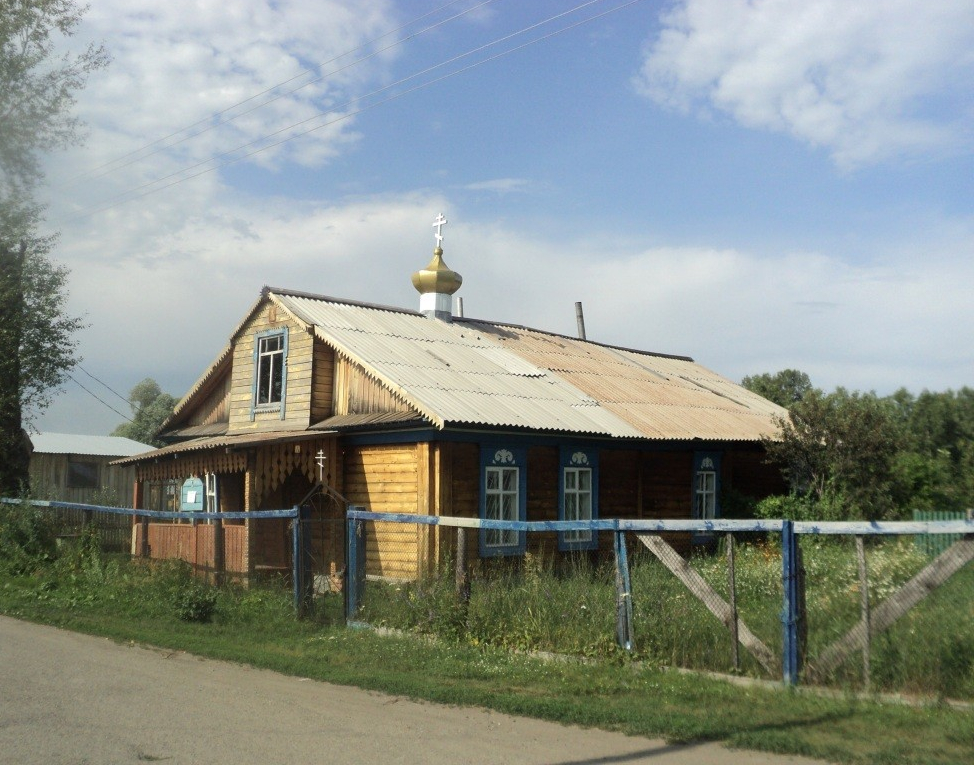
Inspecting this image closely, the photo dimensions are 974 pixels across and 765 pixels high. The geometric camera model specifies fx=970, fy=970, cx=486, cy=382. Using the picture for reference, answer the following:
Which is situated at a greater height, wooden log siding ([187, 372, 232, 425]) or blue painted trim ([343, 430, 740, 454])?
wooden log siding ([187, 372, 232, 425])

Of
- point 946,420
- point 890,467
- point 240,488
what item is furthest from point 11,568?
point 946,420

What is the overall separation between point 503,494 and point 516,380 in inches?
118

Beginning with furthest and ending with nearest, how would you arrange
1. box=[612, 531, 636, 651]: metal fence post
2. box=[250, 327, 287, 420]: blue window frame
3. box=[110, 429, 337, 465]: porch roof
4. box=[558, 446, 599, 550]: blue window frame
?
box=[250, 327, 287, 420]: blue window frame, box=[558, 446, 599, 550]: blue window frame, box=[110, 429, 337, 465]: porch roof, box=[612, 531, 636, 651]: metal fence post

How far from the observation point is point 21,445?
25141mm

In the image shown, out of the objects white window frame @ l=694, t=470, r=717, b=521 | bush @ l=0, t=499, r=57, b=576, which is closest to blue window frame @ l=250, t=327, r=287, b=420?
bush @ l=0, t=499, r=57, b=576

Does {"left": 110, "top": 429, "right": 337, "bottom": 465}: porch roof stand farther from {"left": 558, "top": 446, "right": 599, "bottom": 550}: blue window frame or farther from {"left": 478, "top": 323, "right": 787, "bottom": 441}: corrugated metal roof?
{"left": 478, "top": 323, "right": 787, "bottom": 441}: corrugated metal roof

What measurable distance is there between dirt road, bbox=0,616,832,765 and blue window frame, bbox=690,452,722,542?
44.0 feet

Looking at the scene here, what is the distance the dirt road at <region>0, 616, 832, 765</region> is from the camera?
6316 millimetres

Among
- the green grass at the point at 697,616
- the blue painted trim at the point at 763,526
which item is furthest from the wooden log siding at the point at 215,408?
the blue painted trim at the point at 763,526

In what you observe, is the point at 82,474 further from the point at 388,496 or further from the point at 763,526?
the point at 763,526

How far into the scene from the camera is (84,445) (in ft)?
126

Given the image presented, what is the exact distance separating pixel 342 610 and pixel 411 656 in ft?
7.60

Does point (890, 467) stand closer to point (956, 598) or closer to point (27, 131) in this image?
point (956, 598)

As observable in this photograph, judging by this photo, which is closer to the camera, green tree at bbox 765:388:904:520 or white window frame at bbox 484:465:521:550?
white window frame at bbox 484:465:521:550
